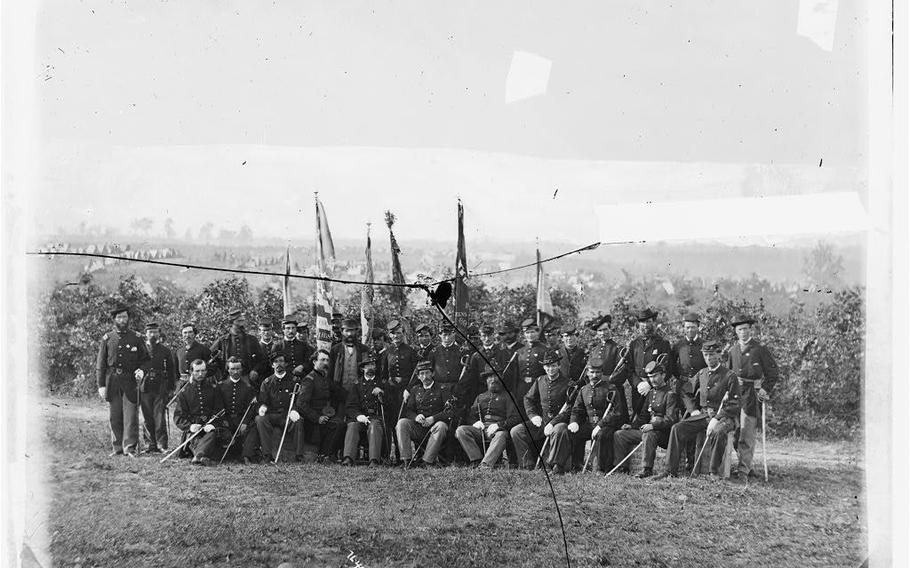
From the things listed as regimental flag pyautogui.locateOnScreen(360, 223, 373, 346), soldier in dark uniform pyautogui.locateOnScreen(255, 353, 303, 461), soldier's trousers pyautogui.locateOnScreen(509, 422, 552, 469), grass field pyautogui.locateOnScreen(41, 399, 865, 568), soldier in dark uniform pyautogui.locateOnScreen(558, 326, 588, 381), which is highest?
regimental flag pyautogui.locateOnScreen(360, 223, 373, 346)

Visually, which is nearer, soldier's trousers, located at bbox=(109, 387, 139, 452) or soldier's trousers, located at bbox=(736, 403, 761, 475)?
soldier's trousers, located at bbox=(736, 403, 761, 475)

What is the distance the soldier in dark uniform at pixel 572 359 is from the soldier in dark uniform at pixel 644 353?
299mm

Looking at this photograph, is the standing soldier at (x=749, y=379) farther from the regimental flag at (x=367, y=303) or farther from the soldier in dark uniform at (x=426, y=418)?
the regimental flag at (x=367, y=303)

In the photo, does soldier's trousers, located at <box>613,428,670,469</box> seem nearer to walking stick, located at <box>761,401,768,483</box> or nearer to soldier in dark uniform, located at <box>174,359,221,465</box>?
walking stick, located at <box>761,401,768,483</box>

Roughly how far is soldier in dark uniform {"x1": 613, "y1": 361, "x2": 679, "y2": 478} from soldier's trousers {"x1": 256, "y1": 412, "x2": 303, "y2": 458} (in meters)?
1.97

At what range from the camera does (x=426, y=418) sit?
4812 mm

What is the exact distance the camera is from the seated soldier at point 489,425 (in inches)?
188

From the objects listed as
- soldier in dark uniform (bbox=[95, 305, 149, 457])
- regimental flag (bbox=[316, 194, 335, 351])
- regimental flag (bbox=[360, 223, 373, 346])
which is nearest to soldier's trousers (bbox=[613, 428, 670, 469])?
regimental flag (bbox=[360, 223, 373, 346])

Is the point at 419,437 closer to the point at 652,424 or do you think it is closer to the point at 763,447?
the point at 652,424

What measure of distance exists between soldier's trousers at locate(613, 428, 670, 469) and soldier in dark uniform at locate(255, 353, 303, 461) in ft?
6.42

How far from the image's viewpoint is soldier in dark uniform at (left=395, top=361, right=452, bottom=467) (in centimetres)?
480

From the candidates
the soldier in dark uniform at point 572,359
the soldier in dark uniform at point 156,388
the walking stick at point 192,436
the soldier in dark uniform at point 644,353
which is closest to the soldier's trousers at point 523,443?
the soldier in dark uniform at point 572,359

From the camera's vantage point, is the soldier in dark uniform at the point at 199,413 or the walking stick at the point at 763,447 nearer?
the walking stick at the point at 763,447

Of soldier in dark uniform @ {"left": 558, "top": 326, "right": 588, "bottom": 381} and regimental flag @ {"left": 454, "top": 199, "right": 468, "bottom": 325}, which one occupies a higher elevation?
regimental flag @ {"left": 454, "top": 199, "right": 468, "bottom": 325}
